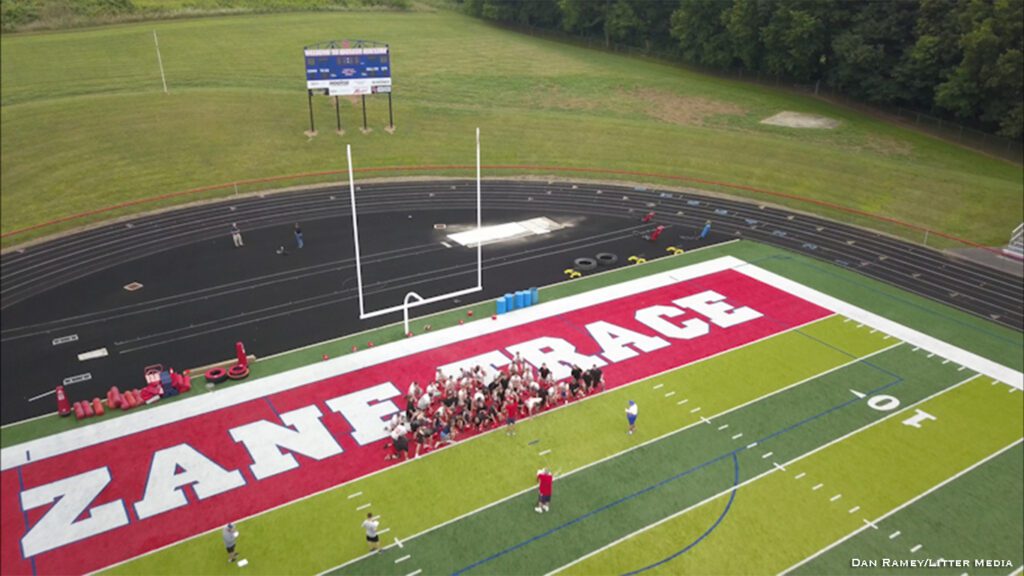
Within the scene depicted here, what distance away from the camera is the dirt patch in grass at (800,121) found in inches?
2093

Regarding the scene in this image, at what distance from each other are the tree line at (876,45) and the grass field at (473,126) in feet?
8.47

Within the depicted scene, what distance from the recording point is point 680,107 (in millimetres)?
57156

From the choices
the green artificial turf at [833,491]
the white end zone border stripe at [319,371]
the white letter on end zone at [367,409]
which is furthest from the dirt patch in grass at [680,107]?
the white letter on end zone at [367,409]

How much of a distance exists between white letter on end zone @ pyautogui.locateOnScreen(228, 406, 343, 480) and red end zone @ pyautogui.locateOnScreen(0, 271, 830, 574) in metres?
0.03

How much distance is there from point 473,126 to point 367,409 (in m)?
34.4

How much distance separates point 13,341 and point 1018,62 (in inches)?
2196

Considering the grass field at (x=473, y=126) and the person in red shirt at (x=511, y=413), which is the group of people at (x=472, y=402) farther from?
the grass field at (x=473, y=126)

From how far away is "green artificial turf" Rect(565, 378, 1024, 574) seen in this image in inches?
616

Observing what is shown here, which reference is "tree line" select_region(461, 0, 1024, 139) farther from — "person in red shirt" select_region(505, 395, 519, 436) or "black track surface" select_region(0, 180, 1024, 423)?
"person in red shirt" select_region(505, 395, 519, 436)

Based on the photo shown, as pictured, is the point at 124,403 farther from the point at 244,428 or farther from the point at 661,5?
the point at 661,5

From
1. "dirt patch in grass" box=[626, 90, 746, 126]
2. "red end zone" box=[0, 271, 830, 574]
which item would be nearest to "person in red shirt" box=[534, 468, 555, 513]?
"red end zone" box=[0, 271, 830, 574]

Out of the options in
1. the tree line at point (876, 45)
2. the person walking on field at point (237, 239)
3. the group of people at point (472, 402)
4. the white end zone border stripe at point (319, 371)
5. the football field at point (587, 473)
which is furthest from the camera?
the tree line at point (876, 45)

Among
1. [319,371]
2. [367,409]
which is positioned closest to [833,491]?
[367,409]

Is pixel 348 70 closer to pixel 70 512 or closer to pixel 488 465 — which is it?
pixel 488 465
